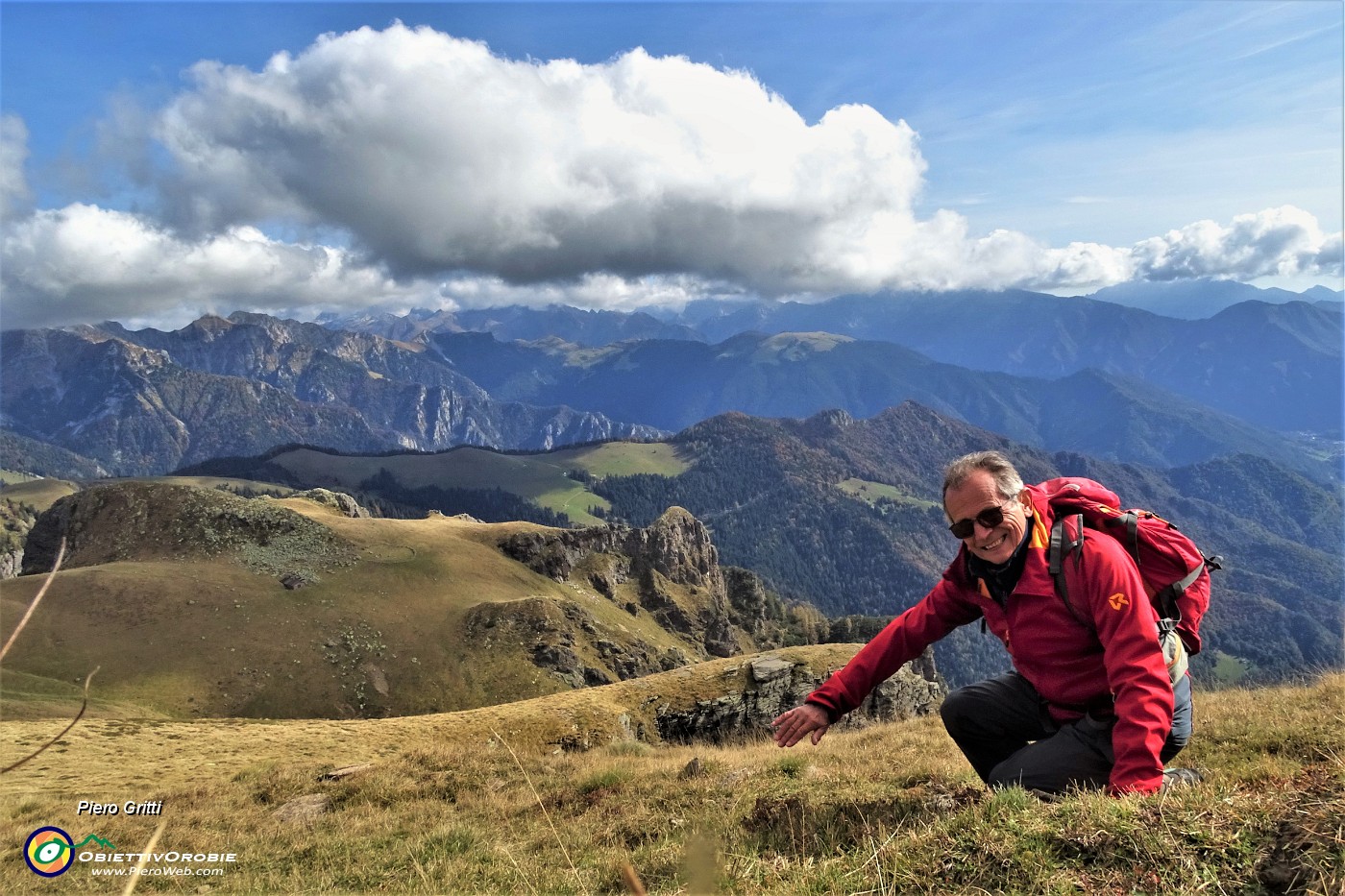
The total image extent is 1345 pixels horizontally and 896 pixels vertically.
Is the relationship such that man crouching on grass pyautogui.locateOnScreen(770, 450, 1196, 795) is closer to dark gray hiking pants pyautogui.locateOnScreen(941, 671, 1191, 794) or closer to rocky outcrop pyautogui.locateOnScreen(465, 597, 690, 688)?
dark gray hiking pants pyautogui.locateOnScreen(941, 671, 1191, 794)

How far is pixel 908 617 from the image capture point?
7.21 m

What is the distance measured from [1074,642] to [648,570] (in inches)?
7041

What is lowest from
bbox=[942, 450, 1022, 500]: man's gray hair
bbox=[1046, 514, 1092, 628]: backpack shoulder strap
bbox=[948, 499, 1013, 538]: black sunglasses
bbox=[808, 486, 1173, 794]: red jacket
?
bbox=[808, 486, 1173, 794]: red jacket

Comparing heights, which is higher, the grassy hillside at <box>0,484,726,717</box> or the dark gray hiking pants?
the dark gray hiking pants

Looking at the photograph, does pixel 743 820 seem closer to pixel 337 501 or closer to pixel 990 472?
pixel 990 472

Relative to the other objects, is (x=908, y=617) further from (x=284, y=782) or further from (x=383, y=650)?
(x=383, y=650)

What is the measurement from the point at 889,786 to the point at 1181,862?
505cm

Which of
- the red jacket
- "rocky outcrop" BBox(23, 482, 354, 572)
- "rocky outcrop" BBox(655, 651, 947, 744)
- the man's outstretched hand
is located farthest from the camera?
"rocky outcrop" BBox(23, 482, 354, 572)

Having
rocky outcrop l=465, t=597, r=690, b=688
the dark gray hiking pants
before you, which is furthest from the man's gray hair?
rocky outcrop l=465, t=597, r=690, b=688

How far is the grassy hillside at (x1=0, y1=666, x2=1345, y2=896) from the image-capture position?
4.27 meters

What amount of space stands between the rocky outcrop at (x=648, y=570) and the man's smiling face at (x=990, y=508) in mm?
139757

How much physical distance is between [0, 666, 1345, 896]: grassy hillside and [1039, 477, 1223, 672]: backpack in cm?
122

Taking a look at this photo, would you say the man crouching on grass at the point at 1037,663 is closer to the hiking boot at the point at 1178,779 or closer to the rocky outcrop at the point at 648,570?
the hiking boot at the point at 1178,779

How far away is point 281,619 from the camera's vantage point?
81.6 metres
